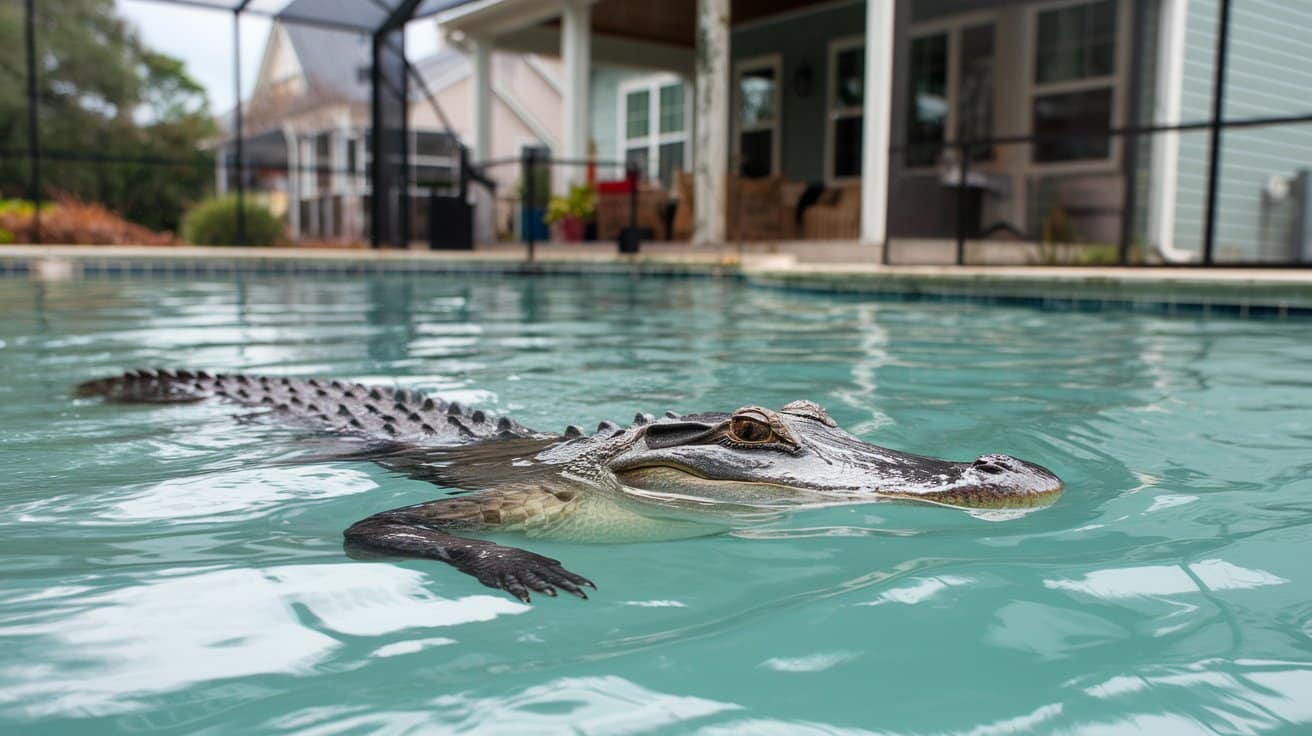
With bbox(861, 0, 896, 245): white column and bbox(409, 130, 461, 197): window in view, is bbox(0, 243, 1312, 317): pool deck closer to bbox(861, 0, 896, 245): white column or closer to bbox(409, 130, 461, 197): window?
bbox(861, 0, 896, 245): white column

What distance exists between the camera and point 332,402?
391cm

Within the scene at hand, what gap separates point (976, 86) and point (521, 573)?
14439 mm

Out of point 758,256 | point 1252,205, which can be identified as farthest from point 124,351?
point 1252,205

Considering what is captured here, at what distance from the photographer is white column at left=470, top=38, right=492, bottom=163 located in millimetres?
20047

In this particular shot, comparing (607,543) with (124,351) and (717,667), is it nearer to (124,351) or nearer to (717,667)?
(717,667)

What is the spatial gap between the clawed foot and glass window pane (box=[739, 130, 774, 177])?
18.0 metres

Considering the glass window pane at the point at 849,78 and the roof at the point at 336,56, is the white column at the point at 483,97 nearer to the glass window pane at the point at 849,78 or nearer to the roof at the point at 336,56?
the roof at the point at 336,56

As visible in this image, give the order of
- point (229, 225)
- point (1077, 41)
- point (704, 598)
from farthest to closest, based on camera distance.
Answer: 1. point (229, 225)
2. point (1077, 41)
3. point (704, 598)

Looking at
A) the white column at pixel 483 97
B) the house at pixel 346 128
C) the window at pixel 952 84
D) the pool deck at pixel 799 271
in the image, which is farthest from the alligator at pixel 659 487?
the house at pixel 346 128

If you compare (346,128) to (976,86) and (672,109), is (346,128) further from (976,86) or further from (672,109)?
(976,86)

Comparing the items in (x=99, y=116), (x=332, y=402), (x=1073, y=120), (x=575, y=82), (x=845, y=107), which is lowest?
(x=332, y=402)

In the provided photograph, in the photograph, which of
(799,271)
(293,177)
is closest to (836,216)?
(799,271)

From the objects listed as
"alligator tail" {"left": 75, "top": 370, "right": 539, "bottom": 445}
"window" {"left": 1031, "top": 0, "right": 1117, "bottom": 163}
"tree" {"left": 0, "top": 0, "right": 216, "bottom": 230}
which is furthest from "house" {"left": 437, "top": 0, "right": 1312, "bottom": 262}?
"tree" {"left": 0, "top": 0, "right": 216, "bottom": 230}

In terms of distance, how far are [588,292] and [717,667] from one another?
10489mm
